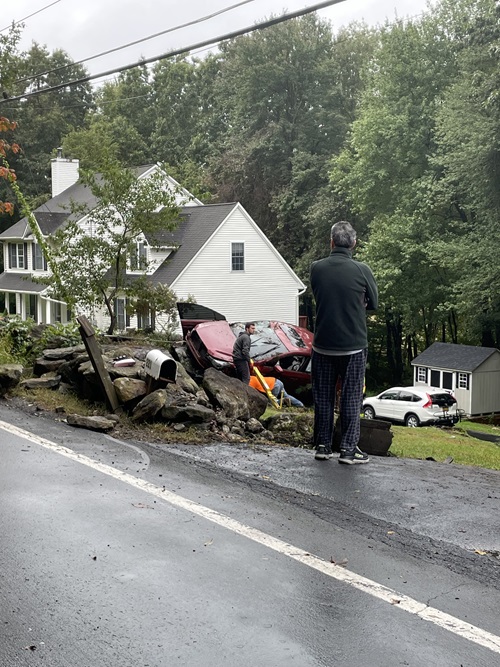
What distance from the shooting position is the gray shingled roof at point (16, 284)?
48.5 metres

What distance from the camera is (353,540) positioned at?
203 inches

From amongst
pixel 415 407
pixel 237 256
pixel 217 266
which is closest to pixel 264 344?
pixel 415 407

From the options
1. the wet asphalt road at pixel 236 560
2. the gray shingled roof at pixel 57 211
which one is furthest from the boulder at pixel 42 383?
the gray shingled roof at pixel 57 211

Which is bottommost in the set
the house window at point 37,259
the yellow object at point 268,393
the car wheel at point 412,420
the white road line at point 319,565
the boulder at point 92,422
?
the car wheel at point 412,420

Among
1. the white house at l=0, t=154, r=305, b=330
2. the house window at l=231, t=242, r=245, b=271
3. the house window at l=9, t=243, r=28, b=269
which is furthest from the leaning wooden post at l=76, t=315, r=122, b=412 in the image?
the house window at l=9, t=243, r=28, b=269

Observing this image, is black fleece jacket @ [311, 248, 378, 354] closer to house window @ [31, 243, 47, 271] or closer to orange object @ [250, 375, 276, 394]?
orange object @ [250, 375, 276, 394]

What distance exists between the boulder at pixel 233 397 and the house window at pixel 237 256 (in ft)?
113

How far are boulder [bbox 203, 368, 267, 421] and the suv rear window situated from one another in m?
29.5

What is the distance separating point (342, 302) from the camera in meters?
7.21

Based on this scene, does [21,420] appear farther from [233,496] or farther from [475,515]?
[475,515]

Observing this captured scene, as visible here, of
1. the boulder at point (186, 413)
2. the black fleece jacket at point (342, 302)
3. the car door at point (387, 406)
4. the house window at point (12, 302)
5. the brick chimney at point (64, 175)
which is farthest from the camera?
the house window at point (12, 302)

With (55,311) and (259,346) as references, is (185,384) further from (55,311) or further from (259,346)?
(55,311)

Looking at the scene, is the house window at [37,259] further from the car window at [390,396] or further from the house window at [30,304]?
the car window at [390,396]

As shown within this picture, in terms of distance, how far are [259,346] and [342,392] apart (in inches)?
476
